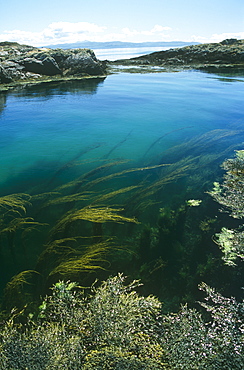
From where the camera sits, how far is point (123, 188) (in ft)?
17.5

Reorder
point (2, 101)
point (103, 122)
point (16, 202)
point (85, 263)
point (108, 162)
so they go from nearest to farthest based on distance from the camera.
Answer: point (85, 263) → point (16, 202) → point (108, 162) → point (103, 122) → point (2, 101)

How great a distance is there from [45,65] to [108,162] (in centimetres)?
2018

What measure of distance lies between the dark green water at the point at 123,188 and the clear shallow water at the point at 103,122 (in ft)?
0.16

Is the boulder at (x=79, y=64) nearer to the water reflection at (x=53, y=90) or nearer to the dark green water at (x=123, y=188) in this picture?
the water reflection at (x=53, y=90)

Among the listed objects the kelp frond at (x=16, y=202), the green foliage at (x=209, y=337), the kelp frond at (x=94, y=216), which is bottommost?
the green foliage at (x=209, y=337)

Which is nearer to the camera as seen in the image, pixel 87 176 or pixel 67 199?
pixel 67 199

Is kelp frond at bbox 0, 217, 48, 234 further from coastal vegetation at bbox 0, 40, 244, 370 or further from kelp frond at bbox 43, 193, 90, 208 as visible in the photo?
kelp frond at bbox 43, 193, 90, 208

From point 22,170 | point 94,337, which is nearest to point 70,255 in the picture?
point 94,337

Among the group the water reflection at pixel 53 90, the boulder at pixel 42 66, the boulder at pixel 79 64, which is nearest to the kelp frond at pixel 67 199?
the water reflection at pixel 53 90


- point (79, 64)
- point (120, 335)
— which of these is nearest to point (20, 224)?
point (120, 335)

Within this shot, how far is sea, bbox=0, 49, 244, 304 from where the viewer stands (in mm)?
4125

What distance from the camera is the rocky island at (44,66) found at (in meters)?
20.2

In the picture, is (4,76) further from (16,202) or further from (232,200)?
(232,200)

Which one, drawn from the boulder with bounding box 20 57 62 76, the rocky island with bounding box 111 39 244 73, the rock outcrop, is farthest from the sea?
the rocky island with bounding box 111 39 244 73
